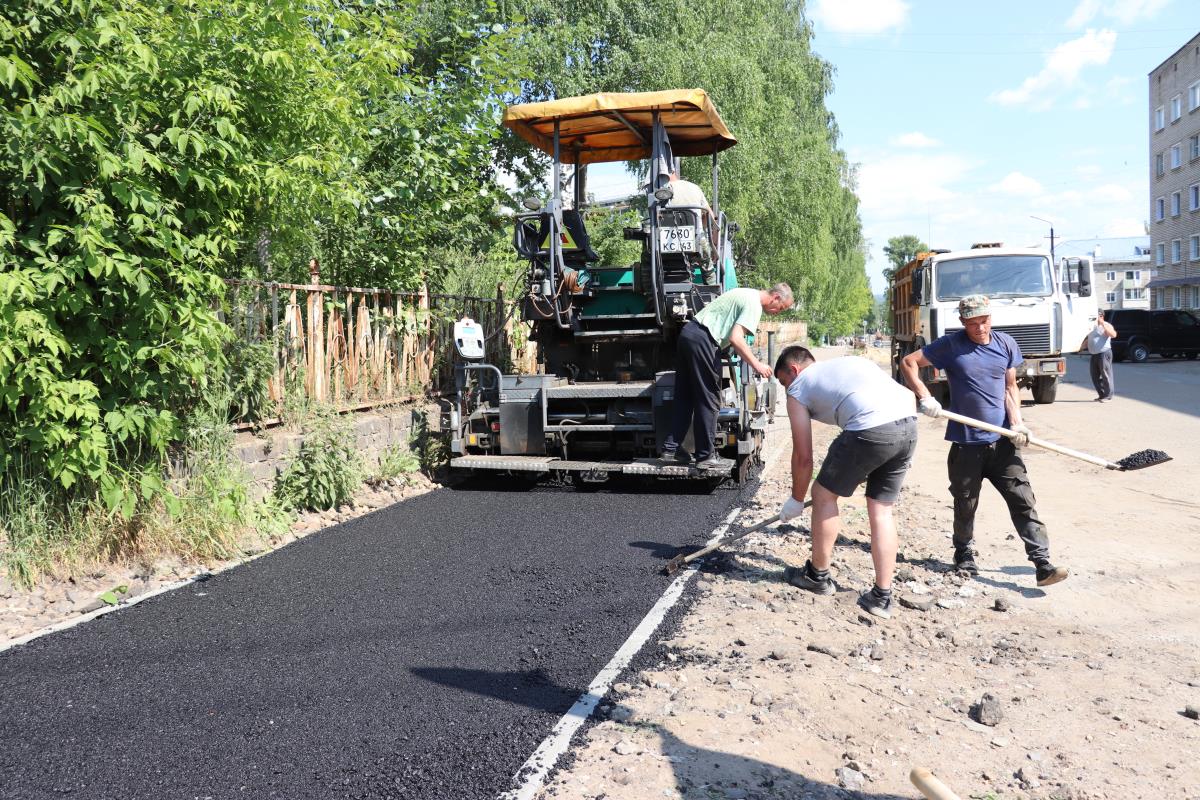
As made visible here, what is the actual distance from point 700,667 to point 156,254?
3724 millimetres

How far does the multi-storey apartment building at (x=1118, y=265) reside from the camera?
8488 cm

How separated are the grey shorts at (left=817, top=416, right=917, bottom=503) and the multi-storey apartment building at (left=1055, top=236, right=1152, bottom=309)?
88.3 meters

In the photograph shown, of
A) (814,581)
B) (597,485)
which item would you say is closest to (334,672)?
(814,581)

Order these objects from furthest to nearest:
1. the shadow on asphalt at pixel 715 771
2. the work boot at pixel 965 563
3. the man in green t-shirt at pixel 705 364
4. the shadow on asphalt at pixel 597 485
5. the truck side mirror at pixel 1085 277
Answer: the truck side mirror at pixel 1085 277 < the shadow on asphalt at pixel 597 485 < the man in green t-shirt at pixel 705 364 < the work boot at pixel 965 563 < the shadow on asphalt at pixel 715 771

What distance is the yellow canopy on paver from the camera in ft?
27.1

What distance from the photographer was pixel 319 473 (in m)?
7.24

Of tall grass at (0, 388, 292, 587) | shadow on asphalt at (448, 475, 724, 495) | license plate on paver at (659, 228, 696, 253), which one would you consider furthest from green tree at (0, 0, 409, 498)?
shadow on asphalt at (448, 475, 724, 495)

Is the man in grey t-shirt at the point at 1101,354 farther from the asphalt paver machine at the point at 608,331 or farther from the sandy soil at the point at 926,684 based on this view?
the sandy soil at the point at 926,684

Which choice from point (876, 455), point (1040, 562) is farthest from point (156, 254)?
point (1040, 562)

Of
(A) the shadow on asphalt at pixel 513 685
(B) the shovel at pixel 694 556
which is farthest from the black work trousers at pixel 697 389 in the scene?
(A) the shadow on asphalt at pixel 513 685

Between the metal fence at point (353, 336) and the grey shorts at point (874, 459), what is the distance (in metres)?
4.31

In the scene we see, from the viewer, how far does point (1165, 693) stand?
12.2 ft

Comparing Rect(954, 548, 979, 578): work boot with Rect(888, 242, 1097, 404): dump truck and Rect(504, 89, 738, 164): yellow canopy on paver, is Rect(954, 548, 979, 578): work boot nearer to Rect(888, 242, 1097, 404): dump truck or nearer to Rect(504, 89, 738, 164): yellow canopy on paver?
Rect(504, 89, 738, 164): yellow canopy on paver

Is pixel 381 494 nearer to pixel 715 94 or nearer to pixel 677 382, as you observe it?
pixel 677 382
